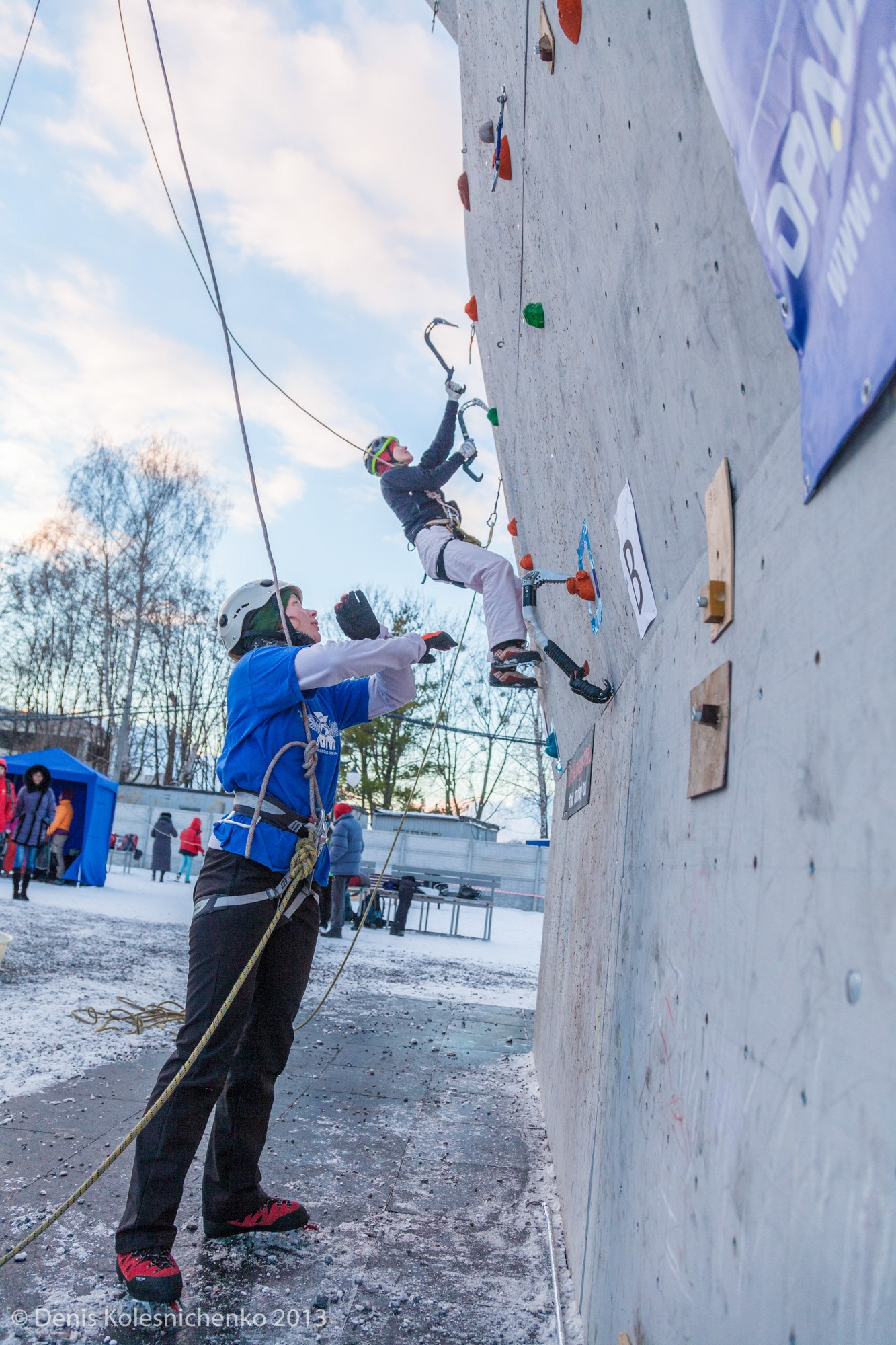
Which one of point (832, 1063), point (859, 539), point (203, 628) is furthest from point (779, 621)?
point (203, 628)

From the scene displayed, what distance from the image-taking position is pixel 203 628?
2467cm

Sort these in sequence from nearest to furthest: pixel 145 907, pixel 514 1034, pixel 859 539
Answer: pixel 859 539 < pixel 514 1034 < pixel 145 907

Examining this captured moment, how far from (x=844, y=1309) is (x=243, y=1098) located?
2062 mm

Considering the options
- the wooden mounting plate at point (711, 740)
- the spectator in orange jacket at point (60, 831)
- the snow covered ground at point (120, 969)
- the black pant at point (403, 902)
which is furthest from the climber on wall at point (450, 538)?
the spectator in orange jacket at point (60, 831)

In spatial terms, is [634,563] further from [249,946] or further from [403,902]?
[403,902]

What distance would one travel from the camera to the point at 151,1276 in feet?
6.46

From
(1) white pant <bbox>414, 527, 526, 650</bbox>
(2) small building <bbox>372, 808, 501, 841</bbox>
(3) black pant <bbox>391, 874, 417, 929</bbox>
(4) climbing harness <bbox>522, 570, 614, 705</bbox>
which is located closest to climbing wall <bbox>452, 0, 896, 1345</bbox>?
(4) climbing harness <bbox>522, 570, 614, 705</bbox>

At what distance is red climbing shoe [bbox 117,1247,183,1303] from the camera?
1956 millimetres

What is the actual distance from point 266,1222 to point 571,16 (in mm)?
2849

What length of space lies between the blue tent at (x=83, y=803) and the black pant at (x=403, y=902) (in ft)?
17.6

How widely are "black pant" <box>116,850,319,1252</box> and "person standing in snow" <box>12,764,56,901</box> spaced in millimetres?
9138

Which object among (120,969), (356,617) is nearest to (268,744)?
(356,617)

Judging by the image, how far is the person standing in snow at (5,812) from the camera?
897cm

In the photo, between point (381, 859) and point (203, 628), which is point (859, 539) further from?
point (203, 628)
